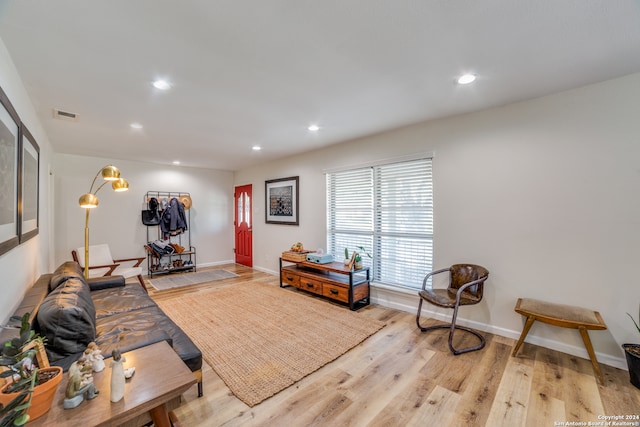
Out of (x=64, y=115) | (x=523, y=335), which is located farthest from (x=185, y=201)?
(x=523, y=335)

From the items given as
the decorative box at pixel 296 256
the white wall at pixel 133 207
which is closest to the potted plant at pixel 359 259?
the decorative box at pixel 296 256

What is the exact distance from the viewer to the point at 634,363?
2.00 metres

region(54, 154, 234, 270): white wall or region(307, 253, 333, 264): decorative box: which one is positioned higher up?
region(54, 154, 234, 270): white wall

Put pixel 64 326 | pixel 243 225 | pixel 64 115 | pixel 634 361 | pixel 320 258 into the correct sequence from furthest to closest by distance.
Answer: pixel 243 225, pixel 320 258, pixel 64 115, pixel 634 361, pixel 64 326

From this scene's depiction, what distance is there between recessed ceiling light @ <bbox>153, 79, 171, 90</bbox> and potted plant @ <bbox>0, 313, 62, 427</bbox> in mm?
1921

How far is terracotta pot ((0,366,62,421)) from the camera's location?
939 millimetres

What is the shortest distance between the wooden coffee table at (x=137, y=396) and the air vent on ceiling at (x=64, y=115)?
2.78 metres

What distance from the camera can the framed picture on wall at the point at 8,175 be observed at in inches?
60.5

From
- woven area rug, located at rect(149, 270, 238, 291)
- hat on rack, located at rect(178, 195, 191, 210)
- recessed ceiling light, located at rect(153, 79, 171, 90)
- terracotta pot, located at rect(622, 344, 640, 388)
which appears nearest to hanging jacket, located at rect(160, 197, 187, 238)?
hat on rack, located at rect(178, 195, 191, 210)

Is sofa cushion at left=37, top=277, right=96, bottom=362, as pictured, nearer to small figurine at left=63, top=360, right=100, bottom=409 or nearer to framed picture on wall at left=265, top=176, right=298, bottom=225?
small figurine at left=63, top=360, right=100, bottom=409

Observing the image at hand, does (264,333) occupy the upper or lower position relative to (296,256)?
lower

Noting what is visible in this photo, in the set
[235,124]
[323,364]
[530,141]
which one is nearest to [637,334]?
[530,141]

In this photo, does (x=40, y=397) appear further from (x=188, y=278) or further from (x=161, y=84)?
(x=188, y=278)

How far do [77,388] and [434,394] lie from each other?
2107 millimetres
